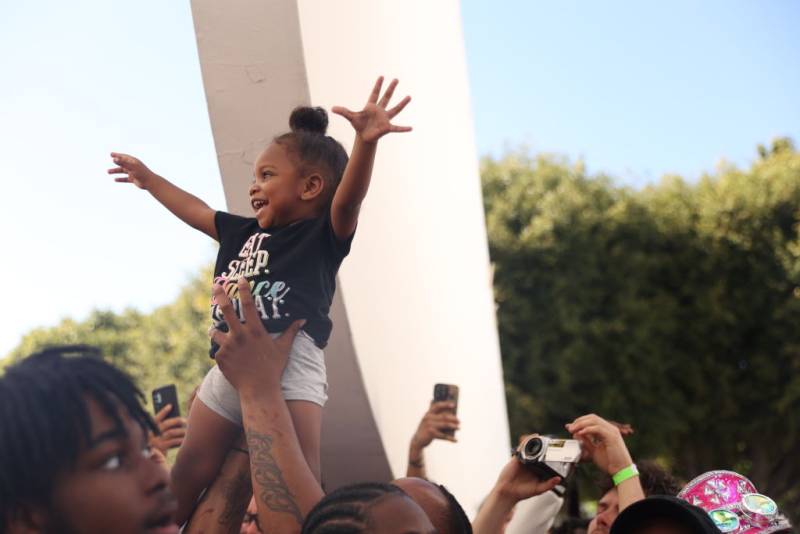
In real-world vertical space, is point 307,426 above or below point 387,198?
below

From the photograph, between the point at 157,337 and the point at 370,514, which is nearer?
the point at 370,514

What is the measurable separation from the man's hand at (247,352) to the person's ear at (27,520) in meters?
1.28

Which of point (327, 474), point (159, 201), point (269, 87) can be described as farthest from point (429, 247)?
point (159, 201)

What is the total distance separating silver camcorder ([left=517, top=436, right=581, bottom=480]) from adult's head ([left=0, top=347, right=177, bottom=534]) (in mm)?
1664

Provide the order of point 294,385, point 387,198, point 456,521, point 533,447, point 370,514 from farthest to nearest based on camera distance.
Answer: point 387,198, point 533,447, point 294,385, point 456,521, point 370,514

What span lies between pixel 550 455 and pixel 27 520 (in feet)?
6.09

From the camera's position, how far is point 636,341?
58.0 ft

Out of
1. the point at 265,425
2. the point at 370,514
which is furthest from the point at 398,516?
the point at 265,425

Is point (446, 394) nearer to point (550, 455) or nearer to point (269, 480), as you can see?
point (550, 455)

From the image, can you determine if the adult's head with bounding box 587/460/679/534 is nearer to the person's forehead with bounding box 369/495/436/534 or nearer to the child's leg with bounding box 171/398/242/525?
the child's leg with bounding box 171/398/242/525

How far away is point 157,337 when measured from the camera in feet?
77.8

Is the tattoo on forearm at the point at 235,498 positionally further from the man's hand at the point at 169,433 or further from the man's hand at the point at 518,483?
the man's hand at the point at 518,483

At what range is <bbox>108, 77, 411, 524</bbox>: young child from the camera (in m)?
2.81

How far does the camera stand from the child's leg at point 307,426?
2.84 meters
